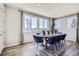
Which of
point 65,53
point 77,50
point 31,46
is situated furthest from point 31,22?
point 77,50

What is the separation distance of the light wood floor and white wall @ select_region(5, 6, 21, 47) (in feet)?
0.44

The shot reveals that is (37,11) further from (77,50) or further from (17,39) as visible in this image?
(77,50)

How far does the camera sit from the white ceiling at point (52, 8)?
1.97m

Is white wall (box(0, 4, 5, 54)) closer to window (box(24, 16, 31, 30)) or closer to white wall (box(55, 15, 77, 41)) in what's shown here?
window (box(24, 16, 31, 30))

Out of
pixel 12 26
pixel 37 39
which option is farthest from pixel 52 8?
pixel 12 26

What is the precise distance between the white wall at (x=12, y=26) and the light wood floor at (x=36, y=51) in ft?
0.44

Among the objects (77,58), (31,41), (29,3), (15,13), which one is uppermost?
A: (29,3)

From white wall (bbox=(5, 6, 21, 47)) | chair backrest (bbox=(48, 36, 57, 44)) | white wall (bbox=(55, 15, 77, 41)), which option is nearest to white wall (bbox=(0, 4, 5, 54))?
white wall (bbox=(5, 6, 21, 47))

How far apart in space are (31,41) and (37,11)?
2.24 ft

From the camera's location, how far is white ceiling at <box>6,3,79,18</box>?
6.47ft

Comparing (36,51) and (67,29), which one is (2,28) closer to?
(36,51)

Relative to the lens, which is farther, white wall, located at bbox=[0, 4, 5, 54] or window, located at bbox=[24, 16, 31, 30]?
window, located at bbox=[24, 16, 31, 30]

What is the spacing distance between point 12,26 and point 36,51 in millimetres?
757

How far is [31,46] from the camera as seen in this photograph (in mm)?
2092
